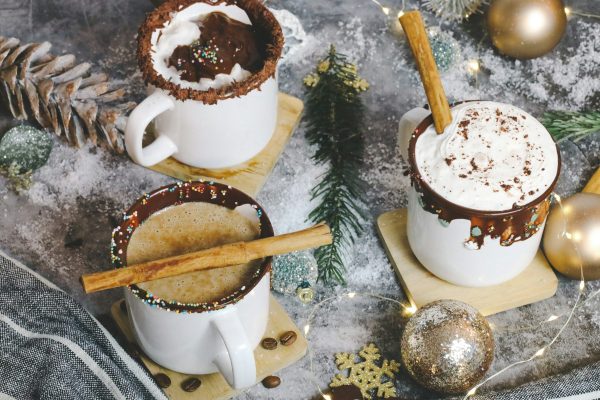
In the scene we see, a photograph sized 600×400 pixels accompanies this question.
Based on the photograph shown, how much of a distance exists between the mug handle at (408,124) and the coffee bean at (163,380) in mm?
400

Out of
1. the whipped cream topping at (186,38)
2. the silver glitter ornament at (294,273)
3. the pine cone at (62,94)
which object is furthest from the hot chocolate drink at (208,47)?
the silver glitter ornament at (294,273)

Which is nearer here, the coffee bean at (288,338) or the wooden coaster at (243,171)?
the coffee bean at (288,338)

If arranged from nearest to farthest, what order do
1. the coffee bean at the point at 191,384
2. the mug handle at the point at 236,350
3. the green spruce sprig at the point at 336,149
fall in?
the mug handle at the point at 236,350 → the coffee bean at the point at 191,384 → the green spruce sprig at the point at 336,149

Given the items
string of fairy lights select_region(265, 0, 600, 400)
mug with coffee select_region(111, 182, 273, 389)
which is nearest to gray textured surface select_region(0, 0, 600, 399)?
string of fairy lights select_region(265, 0, 600, 400)

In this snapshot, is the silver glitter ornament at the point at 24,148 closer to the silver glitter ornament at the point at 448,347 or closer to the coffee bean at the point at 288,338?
the coffee bean at the point at 288,338

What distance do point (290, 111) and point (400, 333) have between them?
0.34 m

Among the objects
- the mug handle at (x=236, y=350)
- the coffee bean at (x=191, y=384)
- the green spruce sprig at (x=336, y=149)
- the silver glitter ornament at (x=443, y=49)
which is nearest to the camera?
the mug handle at (x=236, y=350)

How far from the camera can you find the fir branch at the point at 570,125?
119cm

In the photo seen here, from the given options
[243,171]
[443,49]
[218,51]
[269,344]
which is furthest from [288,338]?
[443,49]

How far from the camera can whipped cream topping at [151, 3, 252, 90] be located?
3.51 ft

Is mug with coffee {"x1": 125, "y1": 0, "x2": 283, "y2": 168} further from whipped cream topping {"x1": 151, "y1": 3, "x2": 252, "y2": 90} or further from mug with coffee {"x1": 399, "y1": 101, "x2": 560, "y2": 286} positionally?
mug with coffee {"x1": 399, "y1": 101, "x2": 560, "y2": 286}

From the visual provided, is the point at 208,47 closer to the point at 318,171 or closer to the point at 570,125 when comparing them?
the point at 318,171

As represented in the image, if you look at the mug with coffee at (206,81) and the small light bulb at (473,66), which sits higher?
the mug with coffee at (206,81)

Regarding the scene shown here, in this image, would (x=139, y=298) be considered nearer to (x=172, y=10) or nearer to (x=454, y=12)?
(x=172, y=10)
